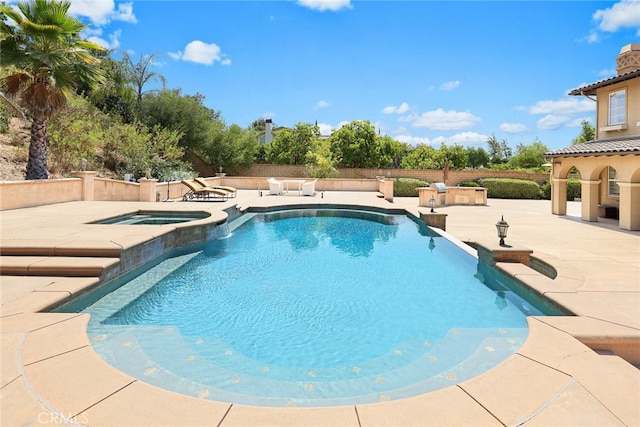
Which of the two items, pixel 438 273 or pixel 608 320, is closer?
pixel 608 320

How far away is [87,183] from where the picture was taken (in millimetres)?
13758

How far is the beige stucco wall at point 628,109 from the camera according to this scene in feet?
40.5

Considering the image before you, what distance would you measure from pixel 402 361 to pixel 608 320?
2.19 metres

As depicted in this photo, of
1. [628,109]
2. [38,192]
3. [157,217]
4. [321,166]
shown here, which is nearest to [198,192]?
[157,217]

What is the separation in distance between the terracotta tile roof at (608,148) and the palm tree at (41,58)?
54.8 ft

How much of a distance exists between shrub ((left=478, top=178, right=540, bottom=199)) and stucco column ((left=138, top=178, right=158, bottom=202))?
19633 millimetres

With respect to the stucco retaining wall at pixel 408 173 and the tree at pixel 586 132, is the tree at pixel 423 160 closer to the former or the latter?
the tree at pixel 586 132

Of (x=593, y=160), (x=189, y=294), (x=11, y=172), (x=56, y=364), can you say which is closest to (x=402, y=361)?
(x=56, y=364)

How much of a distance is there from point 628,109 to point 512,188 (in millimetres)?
11661

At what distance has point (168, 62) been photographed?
1107 inches

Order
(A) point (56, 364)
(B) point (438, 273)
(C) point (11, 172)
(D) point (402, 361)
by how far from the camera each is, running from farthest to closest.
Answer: (C) point (11, 172) < (B) point (438, 273) < (D) point (402, 361) < (A) point (56, 364)

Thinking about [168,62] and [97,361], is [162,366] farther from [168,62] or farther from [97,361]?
[168,62]

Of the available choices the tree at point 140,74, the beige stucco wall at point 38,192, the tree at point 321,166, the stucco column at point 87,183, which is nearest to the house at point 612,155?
the tree at point 321,166

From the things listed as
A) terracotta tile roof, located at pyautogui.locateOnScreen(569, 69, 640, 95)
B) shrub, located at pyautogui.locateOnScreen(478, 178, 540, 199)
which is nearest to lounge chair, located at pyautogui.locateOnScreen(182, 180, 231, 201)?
terracotta tile roof, located at pyautogui.locateOnScreen(569, 69, 640, 95)
